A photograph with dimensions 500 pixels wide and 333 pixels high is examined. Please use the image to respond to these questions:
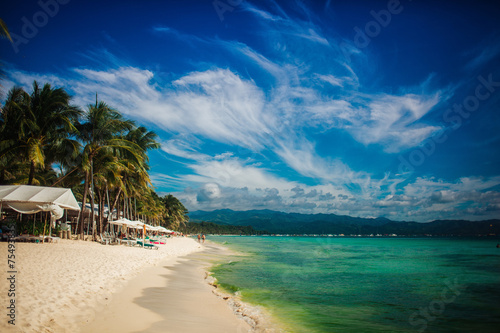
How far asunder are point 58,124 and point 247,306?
18.8 metres

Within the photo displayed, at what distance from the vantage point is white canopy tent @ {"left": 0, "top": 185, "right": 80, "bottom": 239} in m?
15.2

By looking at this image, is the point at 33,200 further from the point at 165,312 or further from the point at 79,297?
the point at 165,312

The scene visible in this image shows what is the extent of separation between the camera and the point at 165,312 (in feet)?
23.1

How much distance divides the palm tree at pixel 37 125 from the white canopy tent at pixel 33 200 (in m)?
1.81

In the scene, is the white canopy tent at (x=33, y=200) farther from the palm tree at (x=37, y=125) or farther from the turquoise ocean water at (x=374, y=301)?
the turquoise ocean water at (x=374, y=301)

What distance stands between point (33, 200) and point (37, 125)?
593 centimetres

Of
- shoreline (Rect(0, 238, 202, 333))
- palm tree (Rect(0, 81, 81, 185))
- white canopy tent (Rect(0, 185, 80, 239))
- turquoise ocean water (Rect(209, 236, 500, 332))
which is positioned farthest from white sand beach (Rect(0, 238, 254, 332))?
palm tree (Rect(0, 81, 81, 185))

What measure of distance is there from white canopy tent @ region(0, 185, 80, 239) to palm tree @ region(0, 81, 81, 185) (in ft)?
5.93

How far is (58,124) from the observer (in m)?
19.5

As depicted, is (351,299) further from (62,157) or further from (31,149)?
(62,157)

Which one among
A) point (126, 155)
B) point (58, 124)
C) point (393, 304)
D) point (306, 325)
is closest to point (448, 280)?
point (393, 304)

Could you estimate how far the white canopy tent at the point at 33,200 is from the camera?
15.2 metres

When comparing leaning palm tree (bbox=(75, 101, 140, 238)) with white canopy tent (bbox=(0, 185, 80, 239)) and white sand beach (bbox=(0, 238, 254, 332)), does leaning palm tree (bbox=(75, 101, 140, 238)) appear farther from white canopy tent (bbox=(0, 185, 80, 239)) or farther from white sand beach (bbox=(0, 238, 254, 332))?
white sand beach (bbox=(0, 238, 254, 332))

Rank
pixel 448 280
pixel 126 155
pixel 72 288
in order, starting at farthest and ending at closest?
pixel 126 155 → pixel 448 280 → pixel 72 288
